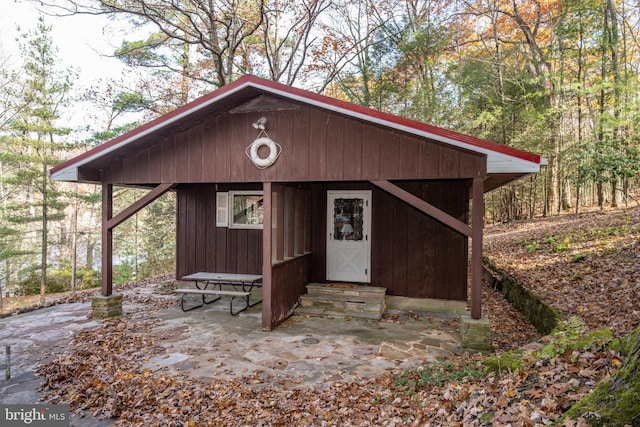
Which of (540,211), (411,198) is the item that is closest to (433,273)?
(411,198)

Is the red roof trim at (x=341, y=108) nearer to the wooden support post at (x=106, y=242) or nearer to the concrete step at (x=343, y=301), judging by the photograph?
the wooden support post at (x=106, y=242)

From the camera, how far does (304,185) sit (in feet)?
23.9

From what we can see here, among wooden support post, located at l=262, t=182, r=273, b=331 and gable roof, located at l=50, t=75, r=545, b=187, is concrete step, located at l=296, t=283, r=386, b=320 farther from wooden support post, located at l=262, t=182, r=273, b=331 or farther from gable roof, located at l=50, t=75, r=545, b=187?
gable roof, located at l=50, t=75, r=545, b=187

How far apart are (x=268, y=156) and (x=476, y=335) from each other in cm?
394

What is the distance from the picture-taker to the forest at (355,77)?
11383mm

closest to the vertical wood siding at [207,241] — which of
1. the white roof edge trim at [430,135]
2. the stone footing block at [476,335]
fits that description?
the white roof edge trim at [430,135]

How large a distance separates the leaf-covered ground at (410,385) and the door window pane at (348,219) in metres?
3.09

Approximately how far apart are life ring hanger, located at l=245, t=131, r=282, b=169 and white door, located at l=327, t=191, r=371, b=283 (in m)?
2.21

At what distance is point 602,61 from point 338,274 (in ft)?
37.3

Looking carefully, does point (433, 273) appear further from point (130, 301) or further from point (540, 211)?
point (540, 211)

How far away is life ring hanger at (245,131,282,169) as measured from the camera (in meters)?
5.54

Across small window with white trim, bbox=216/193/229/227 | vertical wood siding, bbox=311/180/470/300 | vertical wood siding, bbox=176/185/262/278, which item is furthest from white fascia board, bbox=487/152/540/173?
small window with white trim, bbox=216/193/229/227

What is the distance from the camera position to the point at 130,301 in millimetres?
7598

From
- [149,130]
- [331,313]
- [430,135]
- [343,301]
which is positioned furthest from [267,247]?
[430,135]
